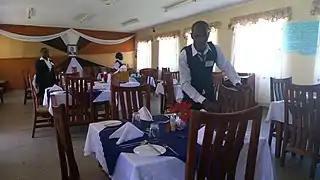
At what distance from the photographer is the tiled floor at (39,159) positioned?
3004 mm

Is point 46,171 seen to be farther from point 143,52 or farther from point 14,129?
point 143,52

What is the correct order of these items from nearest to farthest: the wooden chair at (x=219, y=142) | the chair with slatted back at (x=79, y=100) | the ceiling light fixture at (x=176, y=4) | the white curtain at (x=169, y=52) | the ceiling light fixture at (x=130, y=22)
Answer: the wooden chair at (x=219, y=142), the chair with slatted back at (x=79, y=100), the ceiling light fixture at (x=176, y=4), the white curtain at (x=169, y=52), the ceiling light fixture at (x=130, y=22)

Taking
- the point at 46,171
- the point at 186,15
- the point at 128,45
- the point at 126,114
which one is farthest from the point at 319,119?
the point at 128,45

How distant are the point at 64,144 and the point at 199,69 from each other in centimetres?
126

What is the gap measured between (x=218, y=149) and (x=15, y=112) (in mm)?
6206

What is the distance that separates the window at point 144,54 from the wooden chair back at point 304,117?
9096mm

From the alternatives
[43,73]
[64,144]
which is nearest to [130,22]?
[43,73]

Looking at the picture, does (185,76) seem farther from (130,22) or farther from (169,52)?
(130,22)

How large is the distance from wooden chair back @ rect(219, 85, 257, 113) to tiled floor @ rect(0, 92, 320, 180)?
113 cm

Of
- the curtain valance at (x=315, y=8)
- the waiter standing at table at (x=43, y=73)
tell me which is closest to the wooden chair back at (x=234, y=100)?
the curtain valance at (x=315, y=8)

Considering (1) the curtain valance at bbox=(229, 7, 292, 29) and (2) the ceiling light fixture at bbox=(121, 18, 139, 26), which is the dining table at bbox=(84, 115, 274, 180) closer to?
(1) the curtain valance at bbox=(229, 7, 292, 29)

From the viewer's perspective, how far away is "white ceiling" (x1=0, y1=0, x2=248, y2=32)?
732cm

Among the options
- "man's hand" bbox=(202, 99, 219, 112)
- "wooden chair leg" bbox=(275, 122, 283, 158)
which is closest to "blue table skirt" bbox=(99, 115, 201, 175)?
"man's hand" bbox=(202, 99, 219, 112)

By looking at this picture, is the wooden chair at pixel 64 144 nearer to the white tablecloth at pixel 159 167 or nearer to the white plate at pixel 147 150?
the white tablecloth at pixel 159 167
